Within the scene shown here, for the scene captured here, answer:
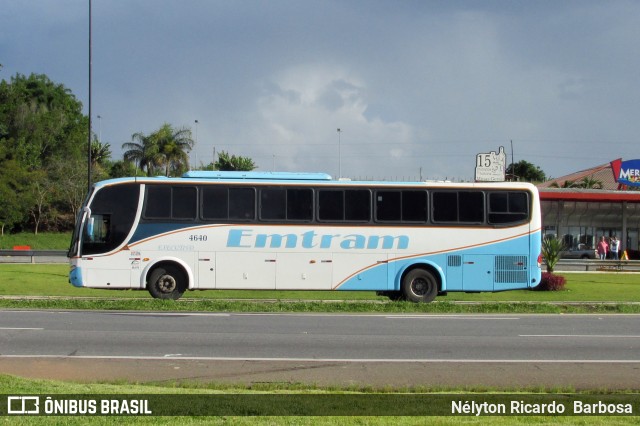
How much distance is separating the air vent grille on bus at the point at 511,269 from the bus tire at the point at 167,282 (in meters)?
8.43

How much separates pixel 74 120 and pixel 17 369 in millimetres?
74173

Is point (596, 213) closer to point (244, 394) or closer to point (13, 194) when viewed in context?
point (13, 194)

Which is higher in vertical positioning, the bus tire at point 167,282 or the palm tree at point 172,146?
the palm tree at point 172,146

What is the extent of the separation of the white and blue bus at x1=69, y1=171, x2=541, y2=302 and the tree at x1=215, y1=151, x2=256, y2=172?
151 ft

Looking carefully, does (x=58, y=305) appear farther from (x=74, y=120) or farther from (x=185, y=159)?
(x=74, y=120)

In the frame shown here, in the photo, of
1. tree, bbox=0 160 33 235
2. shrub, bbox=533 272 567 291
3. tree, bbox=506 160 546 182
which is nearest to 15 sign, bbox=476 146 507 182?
shrub, bbox=533 272 567 291

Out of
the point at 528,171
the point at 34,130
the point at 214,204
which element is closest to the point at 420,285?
the point at 214,204

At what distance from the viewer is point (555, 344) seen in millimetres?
13656

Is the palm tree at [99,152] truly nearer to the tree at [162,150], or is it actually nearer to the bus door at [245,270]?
the tree at [162,150]

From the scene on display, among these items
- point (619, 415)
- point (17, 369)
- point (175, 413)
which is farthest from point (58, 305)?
point (619, 415)

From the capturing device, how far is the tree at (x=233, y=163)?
67.9 metres

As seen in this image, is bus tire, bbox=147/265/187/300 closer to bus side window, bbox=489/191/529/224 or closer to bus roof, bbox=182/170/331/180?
bus roof, bbox=182/170/331/180

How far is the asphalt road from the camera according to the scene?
1022cm

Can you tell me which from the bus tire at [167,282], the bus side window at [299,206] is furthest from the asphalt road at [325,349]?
the bus side window at [299,206]
